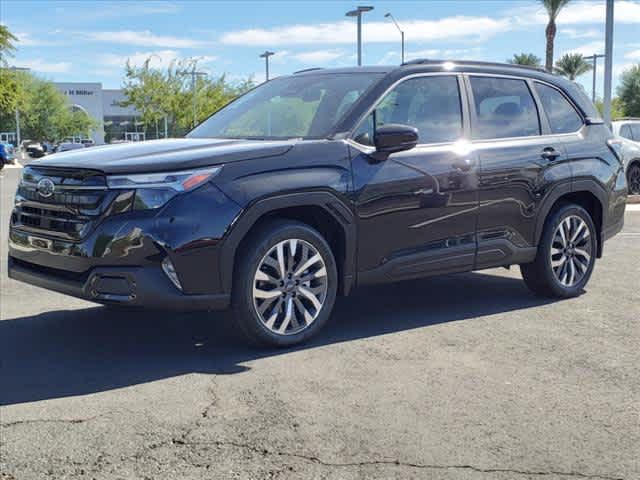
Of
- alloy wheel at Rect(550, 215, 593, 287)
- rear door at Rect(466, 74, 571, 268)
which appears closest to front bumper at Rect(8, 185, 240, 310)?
rear door at Rect(466, 74, 571, 268)

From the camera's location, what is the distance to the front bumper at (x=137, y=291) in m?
4.74

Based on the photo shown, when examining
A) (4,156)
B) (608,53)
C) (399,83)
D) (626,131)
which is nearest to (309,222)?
(399,83)

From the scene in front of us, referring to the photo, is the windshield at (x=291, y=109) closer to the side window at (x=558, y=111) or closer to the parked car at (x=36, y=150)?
the side window at (x=558, y=111)

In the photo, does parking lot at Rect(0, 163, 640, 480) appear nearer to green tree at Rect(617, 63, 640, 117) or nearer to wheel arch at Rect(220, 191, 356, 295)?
wheel arch at Rect(220, 191, 356, 295)

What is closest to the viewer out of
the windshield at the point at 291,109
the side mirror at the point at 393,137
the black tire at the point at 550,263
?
the side mirror at the point at 393,137

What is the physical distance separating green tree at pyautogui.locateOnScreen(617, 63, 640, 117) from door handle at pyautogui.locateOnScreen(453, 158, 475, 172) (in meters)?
61.3

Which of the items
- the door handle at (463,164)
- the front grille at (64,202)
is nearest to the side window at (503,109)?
the door handle at (463,164)

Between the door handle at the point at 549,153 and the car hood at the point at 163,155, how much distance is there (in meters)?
2.35

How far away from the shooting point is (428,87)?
20.0 ft

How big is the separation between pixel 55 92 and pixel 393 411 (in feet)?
345

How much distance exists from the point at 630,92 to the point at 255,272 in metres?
64.9

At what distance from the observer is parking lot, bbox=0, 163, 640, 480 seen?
3490mm

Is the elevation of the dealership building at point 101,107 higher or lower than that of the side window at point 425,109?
higher

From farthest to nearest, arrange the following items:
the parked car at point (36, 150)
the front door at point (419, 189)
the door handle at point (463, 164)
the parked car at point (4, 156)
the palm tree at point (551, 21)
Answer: the palm tree at point (551, 21), the parked car at point (4, 156), the parked car at point (36, 150), the door handle at point (463, 164), the front door at point (419, 189)
